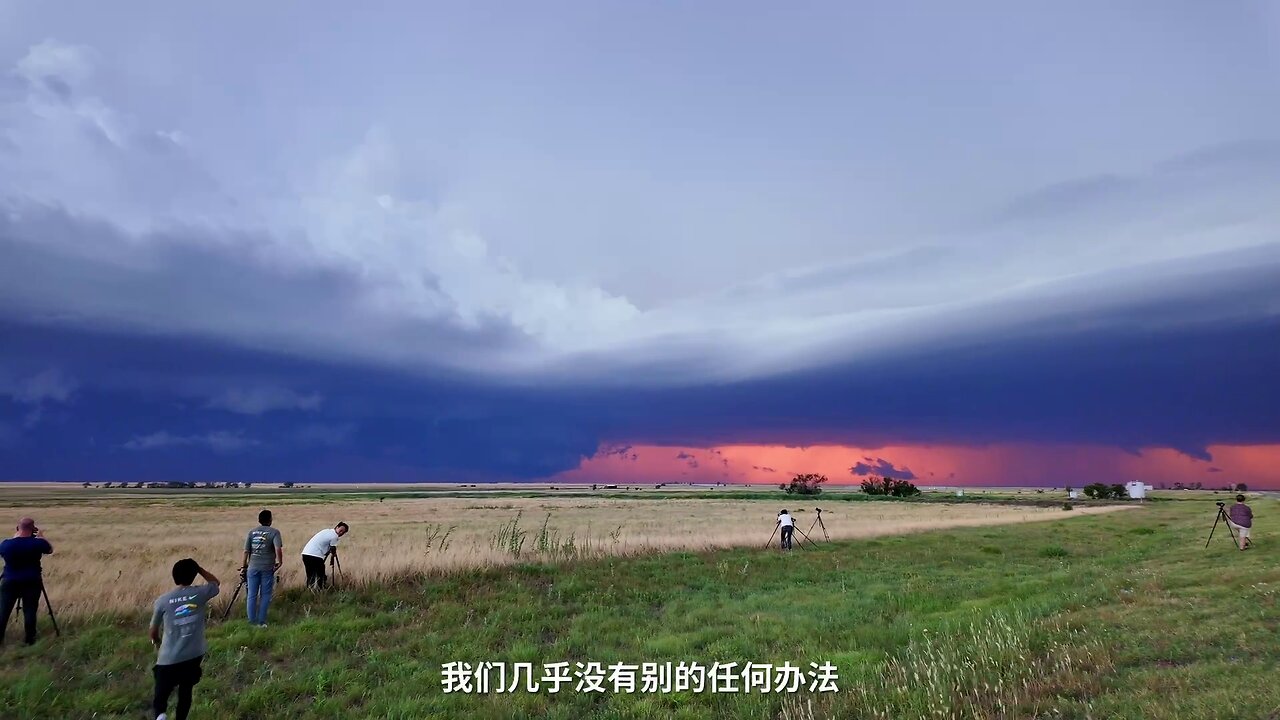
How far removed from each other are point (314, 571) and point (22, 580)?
17.2 feet

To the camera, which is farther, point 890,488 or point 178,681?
point 890,488

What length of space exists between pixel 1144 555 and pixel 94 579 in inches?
1318

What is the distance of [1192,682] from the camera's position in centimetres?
745

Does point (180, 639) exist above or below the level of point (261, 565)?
below

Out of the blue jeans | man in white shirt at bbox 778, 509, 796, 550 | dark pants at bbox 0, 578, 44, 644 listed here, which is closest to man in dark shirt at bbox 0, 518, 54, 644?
dark pants at bbox 0, 578, 44, 644

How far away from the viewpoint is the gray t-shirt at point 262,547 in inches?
523

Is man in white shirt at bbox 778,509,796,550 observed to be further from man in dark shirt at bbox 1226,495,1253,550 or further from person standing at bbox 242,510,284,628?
person standing at bbox 242,510,284,628

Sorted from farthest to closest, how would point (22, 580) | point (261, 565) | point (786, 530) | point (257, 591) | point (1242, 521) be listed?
point (786, 530), point (1242, 521), point (257, 591), point (261, 565), point (22, 580)

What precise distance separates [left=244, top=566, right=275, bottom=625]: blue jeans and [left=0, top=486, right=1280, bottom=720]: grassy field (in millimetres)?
311

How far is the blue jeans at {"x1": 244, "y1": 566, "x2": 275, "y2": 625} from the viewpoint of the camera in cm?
1339

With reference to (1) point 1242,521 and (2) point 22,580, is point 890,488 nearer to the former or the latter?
(1) point 1242,521

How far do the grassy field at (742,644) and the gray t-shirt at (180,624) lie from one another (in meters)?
1.70

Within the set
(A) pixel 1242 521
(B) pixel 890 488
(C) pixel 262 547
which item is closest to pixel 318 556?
(C) pixel 262 547

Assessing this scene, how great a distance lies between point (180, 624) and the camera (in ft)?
26.7
